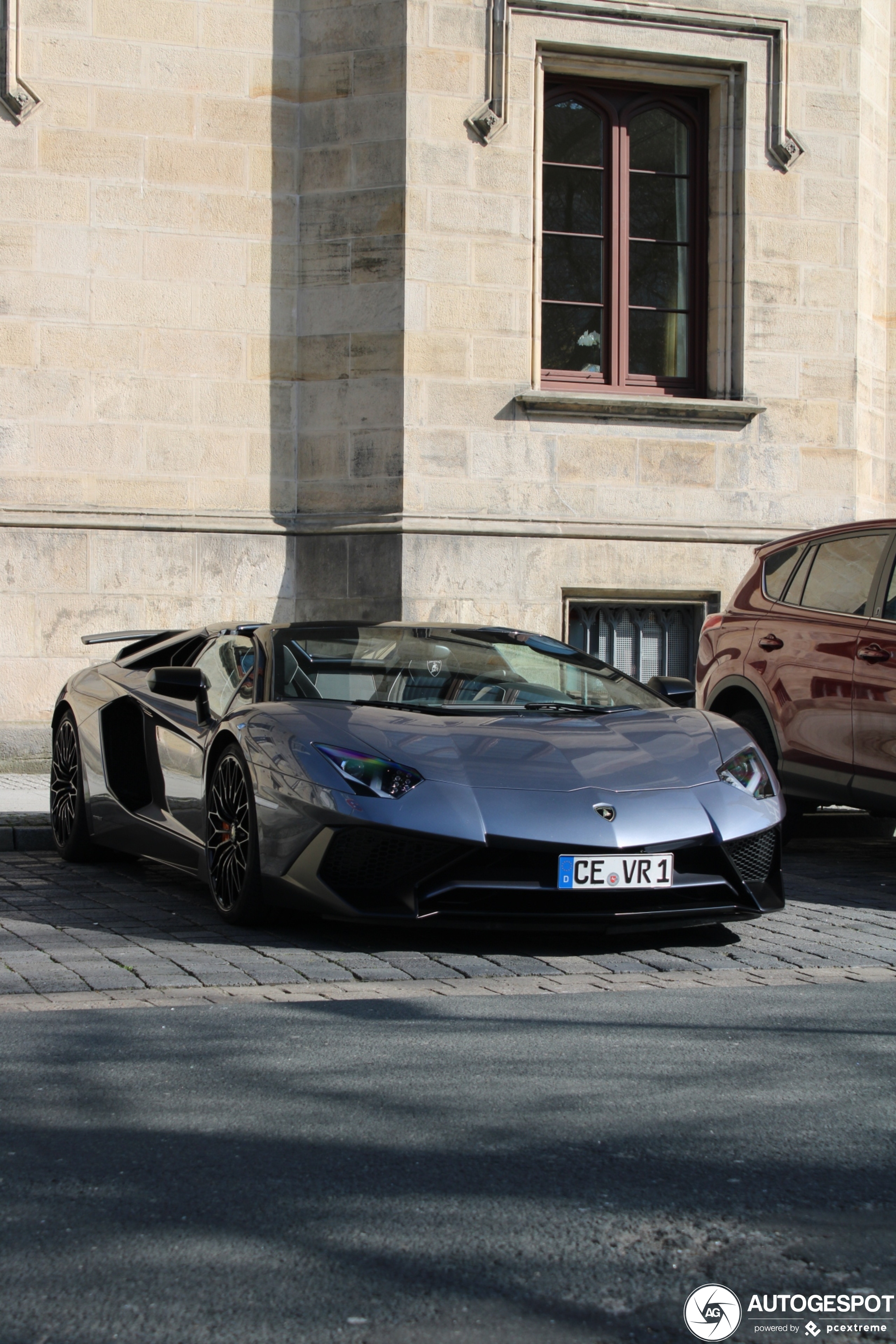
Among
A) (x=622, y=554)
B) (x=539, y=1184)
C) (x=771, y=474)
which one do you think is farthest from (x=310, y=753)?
(x=771, y=474)

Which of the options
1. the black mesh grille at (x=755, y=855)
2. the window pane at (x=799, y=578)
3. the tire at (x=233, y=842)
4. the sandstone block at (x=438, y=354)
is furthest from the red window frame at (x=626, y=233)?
the black mesh grille at (x=755, y=855)

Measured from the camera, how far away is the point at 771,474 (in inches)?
543

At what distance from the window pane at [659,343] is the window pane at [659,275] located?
0.11 metres

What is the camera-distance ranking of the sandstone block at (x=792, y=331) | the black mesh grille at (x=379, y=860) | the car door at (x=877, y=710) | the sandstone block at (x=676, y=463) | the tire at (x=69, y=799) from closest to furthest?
the black mesh grille at (x=379, y=860) → the car door at (x=877, y=710) → the tire at (x=69, y=799) → the sandstone block at (x=676, y=463) → the sandstone block at (x=792, y=331)

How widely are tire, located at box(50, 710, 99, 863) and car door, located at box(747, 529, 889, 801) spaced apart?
144 inches

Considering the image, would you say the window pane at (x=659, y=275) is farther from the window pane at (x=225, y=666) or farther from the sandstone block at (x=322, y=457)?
the window pane at (x=225, y=666)

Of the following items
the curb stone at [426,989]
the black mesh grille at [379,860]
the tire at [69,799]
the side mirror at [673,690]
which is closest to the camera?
the curb stone at [426,989]

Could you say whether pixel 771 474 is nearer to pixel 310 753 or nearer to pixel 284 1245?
pixel 310 753

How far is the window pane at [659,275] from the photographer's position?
14.2 m

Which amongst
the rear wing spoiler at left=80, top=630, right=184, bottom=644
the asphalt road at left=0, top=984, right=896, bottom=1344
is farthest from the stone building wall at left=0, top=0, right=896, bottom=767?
the asphalt road at left=0, top=984, right=896, bottom=1344

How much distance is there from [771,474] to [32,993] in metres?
9.89

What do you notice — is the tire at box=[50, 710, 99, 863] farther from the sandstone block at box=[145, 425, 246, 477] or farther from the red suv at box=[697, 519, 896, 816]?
the sandstone block at box=[145, 425, 246, 477]

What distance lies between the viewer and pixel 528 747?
6.21 metres

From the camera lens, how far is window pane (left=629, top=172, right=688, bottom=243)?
1416 centimetres
